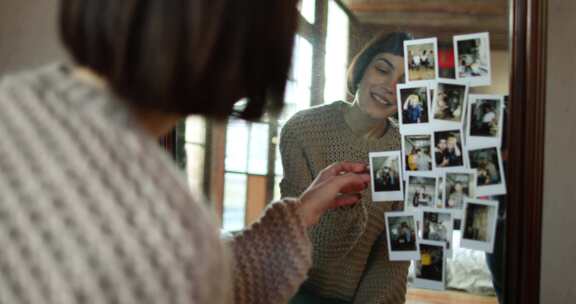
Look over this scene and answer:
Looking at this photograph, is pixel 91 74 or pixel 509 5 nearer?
pixel 91 74

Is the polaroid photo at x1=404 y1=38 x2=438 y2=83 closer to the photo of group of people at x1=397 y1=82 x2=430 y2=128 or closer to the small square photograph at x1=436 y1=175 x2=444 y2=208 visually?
the photo of group of people at x1=397 y1=82 x2=430 y2=128

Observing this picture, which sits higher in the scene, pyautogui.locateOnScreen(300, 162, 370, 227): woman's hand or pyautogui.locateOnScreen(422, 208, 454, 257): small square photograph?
pyautogui.locateOnScreen(300, 162, 370, 227): woman's hand

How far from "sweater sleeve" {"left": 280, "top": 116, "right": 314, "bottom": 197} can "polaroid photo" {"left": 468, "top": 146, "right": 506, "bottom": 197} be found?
29cm

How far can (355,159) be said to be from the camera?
94 centimetres

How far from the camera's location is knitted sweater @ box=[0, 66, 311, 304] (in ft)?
1.34

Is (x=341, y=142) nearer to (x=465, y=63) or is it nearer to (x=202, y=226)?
(x=465, y=63)

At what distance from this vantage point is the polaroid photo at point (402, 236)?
0.92m

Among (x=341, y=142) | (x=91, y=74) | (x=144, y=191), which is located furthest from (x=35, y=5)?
(x=144, y=191)

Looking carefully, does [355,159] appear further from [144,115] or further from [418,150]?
[144,115]

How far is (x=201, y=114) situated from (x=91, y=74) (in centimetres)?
10

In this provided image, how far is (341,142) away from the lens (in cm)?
95

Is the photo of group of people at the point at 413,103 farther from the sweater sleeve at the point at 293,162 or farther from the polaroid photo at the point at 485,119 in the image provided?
the sweater sleeve at the point at 293,162


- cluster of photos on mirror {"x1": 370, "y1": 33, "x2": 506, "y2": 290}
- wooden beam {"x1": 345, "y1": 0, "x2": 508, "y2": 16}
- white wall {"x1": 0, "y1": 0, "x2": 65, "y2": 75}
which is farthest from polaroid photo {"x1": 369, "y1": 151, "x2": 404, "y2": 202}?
white wall {"x1": 0, "y1": 0, "x2": 65, "y2": 75}

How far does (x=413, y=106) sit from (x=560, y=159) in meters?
0.26
